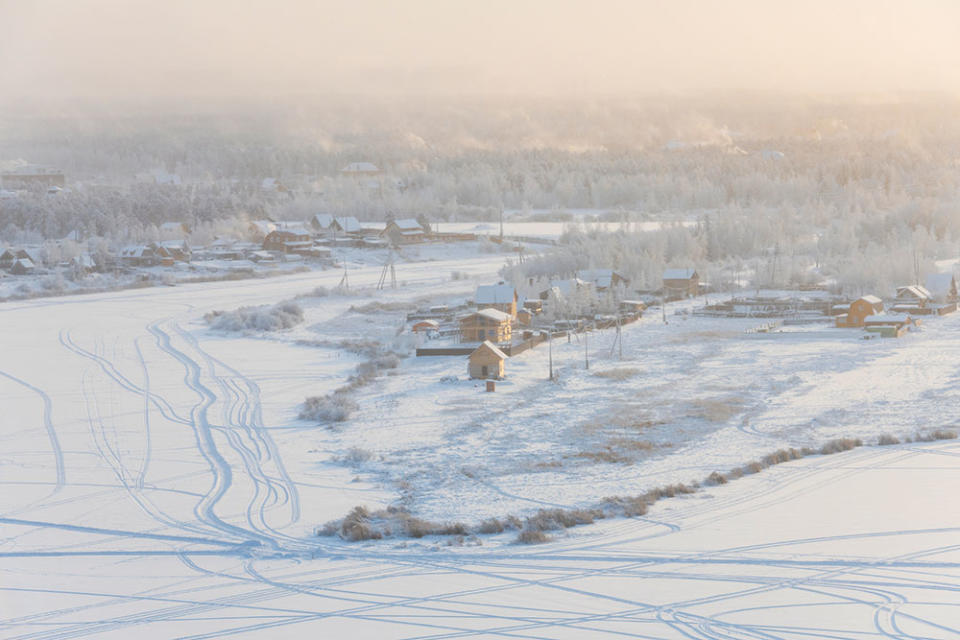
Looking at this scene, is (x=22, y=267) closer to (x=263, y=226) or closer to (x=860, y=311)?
(x=263, y=226)

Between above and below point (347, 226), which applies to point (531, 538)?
below

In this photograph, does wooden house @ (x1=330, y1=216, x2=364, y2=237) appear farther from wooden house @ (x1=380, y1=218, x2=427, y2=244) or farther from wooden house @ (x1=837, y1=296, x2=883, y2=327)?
wooden house @ (x1=837, y1=296, x2=883, y2=327)

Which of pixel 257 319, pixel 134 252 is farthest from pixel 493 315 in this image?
pixel 134 252

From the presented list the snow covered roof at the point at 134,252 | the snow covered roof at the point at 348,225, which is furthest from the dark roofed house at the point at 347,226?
the snow covered roof at the point at 134,252

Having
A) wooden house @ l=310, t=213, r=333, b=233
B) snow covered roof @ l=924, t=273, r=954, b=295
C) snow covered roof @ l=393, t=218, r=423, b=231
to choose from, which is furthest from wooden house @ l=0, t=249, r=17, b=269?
snow covered roof @ l=924, t=273, r=954, b=295

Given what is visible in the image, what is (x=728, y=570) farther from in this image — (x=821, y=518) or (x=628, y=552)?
(x=821, y=518)

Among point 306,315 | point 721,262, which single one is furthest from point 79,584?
point 721,262
